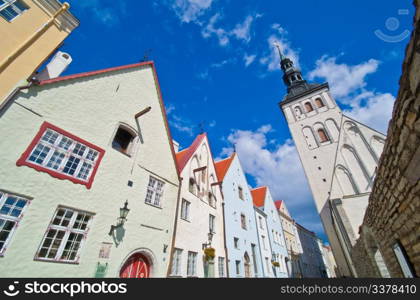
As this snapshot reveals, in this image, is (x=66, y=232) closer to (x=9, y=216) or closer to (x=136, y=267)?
(x=9, y=216)

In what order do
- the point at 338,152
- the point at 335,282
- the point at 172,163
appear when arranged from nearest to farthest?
1. the point at 335,282
2. the point at 172,163
3. the point at 338,152

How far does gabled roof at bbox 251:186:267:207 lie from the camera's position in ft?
85.6

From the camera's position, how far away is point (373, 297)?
3457 mm

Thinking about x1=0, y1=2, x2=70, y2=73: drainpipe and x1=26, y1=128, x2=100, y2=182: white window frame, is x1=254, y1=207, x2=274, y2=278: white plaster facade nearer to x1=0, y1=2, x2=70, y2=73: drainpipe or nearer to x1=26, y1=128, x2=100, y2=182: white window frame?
x1=26, y1=128, x2=100, y2=182: white window frame

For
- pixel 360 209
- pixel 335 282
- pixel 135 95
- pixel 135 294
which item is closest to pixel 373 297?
pixel 335 282

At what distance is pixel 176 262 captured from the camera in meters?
10.3

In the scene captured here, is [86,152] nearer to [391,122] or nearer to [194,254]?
[194,254]

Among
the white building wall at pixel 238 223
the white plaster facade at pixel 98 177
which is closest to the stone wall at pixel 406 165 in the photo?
the white plaster facade at pixel 98 177

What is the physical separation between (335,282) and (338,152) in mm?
27459

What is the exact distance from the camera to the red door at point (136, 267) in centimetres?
808

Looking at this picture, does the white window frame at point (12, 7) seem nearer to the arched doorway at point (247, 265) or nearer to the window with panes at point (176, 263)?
the window with panes at point (176, 263)

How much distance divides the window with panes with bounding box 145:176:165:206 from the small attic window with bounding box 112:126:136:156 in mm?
1924

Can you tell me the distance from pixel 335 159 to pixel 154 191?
2579 centimetres

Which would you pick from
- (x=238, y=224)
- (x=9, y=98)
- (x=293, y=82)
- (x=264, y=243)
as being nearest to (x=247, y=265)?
(x=238, y=224)
